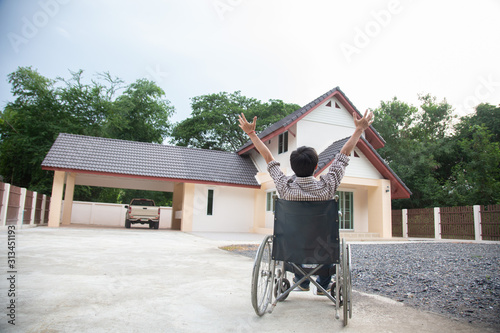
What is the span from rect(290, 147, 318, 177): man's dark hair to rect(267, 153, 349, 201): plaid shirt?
5 cm

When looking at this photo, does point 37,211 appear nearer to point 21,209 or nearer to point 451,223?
point 21,209

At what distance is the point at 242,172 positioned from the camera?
17.4m

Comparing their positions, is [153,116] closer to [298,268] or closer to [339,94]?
[339,94]

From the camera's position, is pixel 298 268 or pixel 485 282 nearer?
pixel 298 268

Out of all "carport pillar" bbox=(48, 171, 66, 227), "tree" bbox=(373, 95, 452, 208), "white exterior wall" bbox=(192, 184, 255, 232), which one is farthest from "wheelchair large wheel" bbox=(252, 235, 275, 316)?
"tree" bbox=(373, 95, 452, 208)

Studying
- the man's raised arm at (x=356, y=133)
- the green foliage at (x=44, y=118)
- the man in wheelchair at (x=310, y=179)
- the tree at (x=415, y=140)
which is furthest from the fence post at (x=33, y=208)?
the tree at (x=415, y=140)

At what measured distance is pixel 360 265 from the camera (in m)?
5.46

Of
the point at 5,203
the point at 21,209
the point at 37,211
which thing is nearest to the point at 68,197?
the point at 37,211

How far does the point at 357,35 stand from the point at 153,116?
26.0 meters

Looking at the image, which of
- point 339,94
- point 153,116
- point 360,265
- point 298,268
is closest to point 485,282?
point 360,265

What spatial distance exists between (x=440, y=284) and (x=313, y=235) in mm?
2335

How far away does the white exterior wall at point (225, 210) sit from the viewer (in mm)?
16250

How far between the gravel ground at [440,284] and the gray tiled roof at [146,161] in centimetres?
1103

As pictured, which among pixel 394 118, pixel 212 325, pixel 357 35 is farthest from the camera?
pixel 394 118
